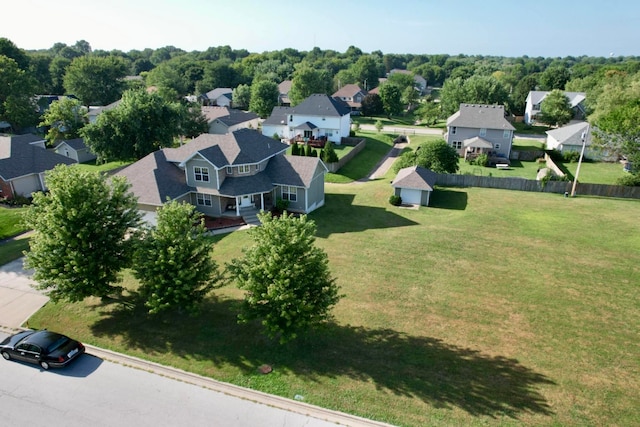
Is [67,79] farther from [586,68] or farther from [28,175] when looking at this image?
[586,68]

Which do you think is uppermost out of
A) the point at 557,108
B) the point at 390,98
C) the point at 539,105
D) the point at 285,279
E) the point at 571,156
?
the point at 390,98

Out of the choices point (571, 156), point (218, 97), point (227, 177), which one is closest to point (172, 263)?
point (227, 177)

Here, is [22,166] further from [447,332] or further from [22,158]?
[447,332]

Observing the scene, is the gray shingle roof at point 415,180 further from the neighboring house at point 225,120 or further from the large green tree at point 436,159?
the neighboring house at point 225,120

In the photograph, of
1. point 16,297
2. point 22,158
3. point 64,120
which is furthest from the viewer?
point 64,120

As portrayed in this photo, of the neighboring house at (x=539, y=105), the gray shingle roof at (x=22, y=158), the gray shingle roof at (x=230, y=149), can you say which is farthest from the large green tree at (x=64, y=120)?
the neighboring house at (x=539, y=105)

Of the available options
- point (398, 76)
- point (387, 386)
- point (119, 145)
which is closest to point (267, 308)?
point (387, 386)

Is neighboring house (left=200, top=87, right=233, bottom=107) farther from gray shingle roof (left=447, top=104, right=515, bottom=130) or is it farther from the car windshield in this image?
the car windshield

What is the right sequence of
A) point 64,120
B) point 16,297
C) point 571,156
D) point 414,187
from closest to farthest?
point 16,297 → point 414,187 → point 571,156 → point 64,120
